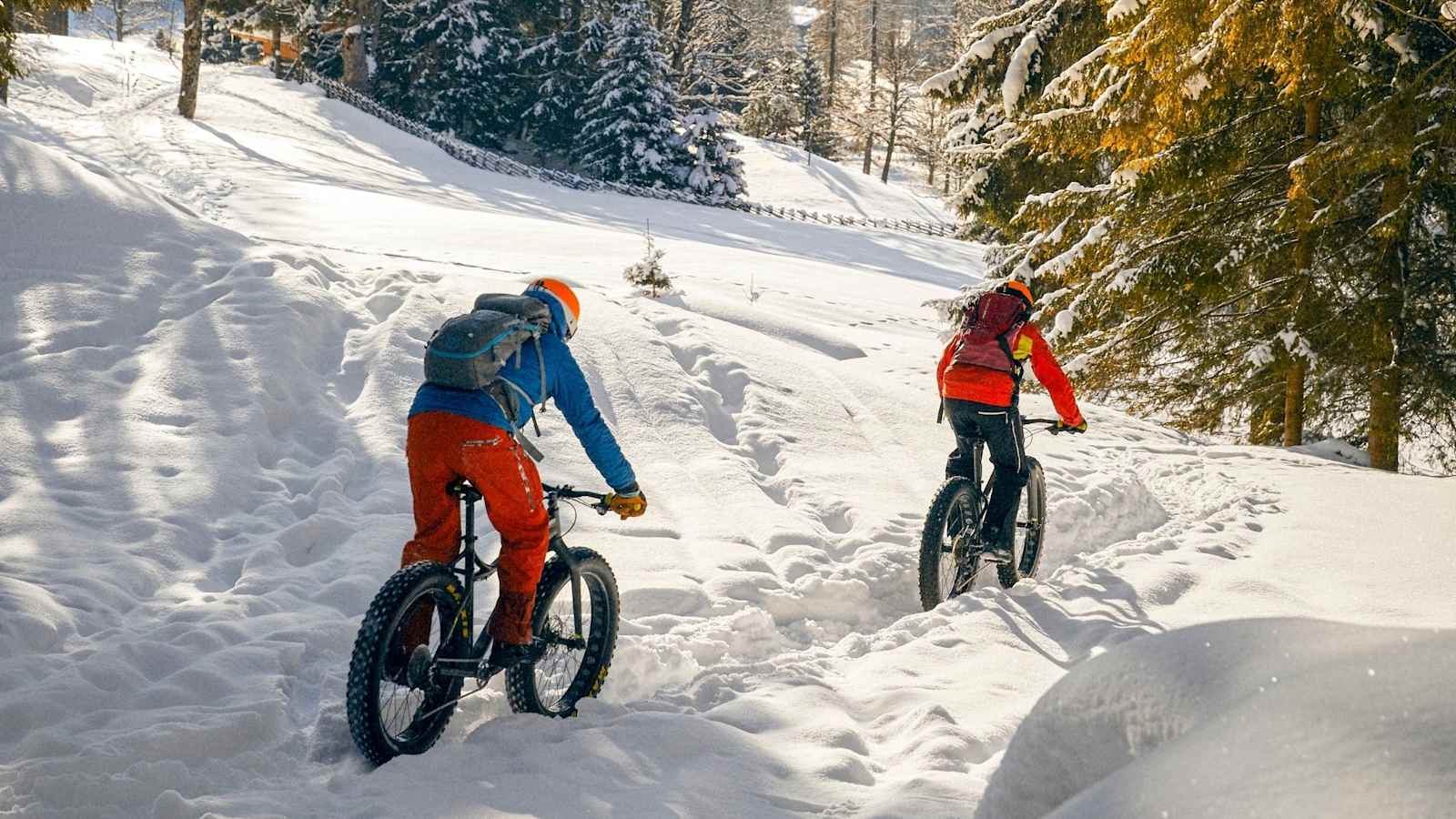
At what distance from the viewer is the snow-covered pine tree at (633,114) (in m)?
37.6

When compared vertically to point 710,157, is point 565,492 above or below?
below

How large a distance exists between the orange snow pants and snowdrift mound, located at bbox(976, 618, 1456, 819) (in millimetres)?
2241

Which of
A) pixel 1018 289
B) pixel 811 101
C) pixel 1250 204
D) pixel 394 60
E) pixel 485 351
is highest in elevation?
pixel 811 101

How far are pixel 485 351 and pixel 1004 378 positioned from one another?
133 inches

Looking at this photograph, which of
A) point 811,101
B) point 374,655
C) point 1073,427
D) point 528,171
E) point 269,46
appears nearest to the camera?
point 374,655

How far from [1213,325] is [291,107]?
31367mm

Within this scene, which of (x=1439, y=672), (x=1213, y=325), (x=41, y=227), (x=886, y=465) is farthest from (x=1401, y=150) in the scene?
(x=41, y=227)

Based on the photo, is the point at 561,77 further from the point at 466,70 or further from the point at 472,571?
the point at 472,571

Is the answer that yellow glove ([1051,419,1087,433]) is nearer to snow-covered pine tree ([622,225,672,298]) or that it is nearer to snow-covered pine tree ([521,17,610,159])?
snow-covered pine tree ([622,225,672,298])

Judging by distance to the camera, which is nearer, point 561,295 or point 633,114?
point 561,295

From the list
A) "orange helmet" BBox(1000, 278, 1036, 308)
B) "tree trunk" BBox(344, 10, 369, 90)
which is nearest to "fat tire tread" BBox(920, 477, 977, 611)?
"orange helmet" BBox(1000, 278, 1036, 308)

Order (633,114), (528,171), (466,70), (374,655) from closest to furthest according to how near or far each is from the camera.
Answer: (374,655), (528,171), (633,114), (466,70)

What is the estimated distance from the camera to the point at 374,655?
3.60 meters

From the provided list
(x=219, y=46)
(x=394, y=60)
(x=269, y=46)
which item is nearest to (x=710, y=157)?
(x=394, y=60)
